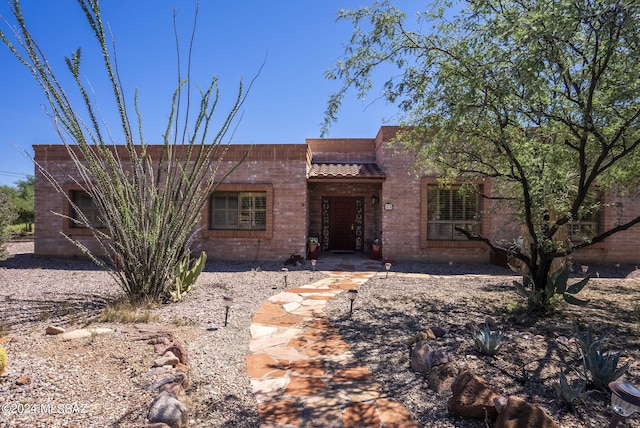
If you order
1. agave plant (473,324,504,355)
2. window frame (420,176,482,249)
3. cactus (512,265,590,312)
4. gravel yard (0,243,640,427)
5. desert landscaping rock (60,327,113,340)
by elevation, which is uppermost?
window frame (420,176,482,249)

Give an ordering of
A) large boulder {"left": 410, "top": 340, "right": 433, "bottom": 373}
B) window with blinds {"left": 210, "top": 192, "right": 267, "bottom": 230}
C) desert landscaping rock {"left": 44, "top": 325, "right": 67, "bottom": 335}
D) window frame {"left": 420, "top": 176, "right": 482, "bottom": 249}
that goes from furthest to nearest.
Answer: window with blinds {"left": 210, "top": 192, "right": 267, "bottom": 230} < window frame {"left": 420, "top": 176, "right": 482, "bottom": 249} < desert landscaping rock {"left": 44, "top": 325, "right": 67, "bottom": 335} < large boulder {"left": 410, "top": 340, "right": 433, "bottom": 373}

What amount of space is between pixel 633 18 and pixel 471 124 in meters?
1.66

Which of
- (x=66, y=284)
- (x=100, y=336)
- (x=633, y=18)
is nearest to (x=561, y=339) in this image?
(x=633, y=18)

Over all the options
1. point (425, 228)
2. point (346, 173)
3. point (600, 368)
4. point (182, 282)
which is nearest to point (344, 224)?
point (346, 173)

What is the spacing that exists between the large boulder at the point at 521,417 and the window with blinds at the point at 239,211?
26.4 feet

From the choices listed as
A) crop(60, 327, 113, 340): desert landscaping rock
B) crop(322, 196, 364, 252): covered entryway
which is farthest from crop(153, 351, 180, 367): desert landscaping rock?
crop(322, 196, 364, 252): covered entryway

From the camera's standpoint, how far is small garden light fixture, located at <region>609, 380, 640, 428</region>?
138 cm

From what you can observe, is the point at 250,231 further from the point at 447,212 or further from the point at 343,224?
the point at 447,212

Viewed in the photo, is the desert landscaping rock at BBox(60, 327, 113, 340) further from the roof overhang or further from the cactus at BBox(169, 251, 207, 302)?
the roof overhang

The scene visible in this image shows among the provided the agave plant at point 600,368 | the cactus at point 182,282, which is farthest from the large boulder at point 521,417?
the cactus at point 182,282

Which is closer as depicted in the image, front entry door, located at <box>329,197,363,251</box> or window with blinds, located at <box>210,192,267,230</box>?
window with blinds, located at <box>210,192,267,230</box>

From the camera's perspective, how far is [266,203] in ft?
29.7

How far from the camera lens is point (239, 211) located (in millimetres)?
9484

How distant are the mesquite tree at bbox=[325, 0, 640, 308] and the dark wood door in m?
5.90
